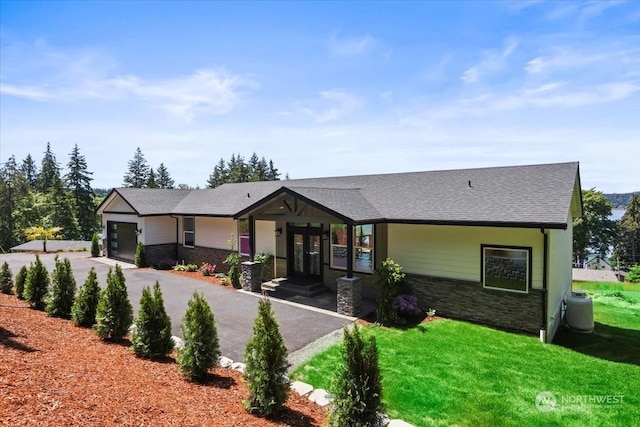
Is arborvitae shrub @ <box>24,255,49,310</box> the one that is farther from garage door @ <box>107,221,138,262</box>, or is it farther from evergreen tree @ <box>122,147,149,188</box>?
evergreen tree @ <box>122,147,149,188</box>

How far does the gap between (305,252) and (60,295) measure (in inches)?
330

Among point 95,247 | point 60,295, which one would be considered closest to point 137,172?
point 95,247

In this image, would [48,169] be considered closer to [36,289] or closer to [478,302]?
[36,289]

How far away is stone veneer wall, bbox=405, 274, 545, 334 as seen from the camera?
980cm

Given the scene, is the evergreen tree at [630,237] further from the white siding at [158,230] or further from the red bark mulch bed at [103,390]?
the red bark mulch bed at [103,390]

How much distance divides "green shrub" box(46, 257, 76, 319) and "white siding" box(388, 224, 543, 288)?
9879mm

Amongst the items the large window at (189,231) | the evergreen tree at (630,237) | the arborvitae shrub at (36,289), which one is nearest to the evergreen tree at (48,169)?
the large window at (189,231)

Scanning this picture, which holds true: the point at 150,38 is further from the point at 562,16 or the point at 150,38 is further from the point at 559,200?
the point at 559,200

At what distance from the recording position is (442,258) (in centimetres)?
1133

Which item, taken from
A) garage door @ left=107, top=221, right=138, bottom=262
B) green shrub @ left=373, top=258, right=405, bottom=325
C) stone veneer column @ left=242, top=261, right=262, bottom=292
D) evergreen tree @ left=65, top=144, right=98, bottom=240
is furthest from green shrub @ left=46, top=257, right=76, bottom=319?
evergreen tree @ left=65, top=144, right=98, bottom=240

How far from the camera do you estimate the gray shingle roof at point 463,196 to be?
391 inches

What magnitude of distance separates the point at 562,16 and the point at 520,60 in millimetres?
1947

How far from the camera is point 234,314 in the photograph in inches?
445

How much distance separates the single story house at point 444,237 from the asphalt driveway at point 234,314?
1.33 meters
